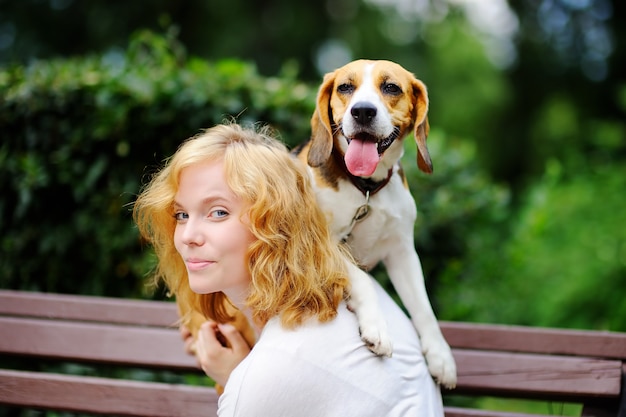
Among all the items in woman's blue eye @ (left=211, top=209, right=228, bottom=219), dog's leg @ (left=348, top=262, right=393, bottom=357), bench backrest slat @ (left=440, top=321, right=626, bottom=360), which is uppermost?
woman's blue eye @ (left=211, top=209, right=228, bottom=219)

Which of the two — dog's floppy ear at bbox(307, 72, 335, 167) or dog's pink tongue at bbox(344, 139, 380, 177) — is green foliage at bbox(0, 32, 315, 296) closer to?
dog's floppy ear at bbox(307, 72, 335, 167)

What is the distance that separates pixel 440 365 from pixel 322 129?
2.71ft

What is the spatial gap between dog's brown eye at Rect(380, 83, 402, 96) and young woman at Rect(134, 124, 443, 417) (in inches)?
13.8

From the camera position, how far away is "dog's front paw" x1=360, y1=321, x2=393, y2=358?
164 cm

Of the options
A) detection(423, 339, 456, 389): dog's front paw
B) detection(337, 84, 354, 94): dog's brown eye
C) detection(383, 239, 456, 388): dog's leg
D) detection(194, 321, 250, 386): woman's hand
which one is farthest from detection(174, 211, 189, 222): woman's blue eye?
detection(423, 339, 456, 389): dog's front paw

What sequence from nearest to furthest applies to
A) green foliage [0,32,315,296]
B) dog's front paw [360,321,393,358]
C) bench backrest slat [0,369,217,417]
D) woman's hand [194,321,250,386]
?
dog's front paw [360,321,393,358], woman's hand [194,321,250,386], bench backrest slat [0,369,217,417], green foliage [0,32,315,296]

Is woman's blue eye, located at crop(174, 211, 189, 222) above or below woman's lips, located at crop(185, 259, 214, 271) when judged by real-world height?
above

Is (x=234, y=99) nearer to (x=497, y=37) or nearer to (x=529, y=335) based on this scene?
(x=529, y=335)

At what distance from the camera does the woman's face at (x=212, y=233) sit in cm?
170

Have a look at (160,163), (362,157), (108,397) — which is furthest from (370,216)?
(160,163)

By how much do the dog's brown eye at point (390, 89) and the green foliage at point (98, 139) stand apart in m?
1.48

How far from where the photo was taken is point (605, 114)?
14031mm

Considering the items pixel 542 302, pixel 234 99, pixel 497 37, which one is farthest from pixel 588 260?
pixel 497 37

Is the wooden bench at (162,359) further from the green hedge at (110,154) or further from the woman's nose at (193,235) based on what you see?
the woman's nose at (193,235)
